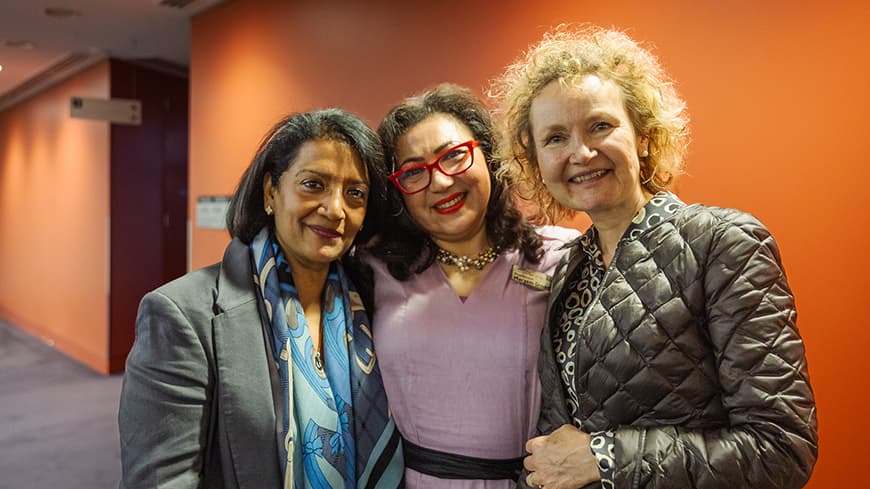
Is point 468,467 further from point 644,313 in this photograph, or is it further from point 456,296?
point 644,313

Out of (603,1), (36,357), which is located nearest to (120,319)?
(36,357)

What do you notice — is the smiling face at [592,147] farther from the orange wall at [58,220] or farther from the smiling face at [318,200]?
the orange wall at [58,220]

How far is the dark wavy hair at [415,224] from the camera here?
5.98ft

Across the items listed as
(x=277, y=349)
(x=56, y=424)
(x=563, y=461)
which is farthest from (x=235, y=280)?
(x=56, y=424)

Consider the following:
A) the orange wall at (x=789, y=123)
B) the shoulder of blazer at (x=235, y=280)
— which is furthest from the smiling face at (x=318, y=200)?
the orange wall at (x=789, y=123)

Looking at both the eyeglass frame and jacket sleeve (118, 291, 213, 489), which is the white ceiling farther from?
jacket sleeve (118, 291, 213, 489)

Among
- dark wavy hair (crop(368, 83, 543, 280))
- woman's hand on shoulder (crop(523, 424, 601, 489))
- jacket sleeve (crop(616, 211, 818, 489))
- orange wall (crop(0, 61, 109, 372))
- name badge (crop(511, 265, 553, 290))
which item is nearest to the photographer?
jacket sleeve (crop(616, 211, 818, 489))

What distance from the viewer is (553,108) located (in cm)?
137

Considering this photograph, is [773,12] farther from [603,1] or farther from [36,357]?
[36,357]

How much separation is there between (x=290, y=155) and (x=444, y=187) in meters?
0.41

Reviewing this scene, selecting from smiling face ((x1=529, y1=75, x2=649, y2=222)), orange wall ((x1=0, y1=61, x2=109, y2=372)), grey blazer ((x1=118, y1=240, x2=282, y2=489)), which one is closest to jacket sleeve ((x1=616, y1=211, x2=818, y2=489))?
smiling face ((x1=529, y1=75, x2=649, y2=222))

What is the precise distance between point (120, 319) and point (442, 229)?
20.1 ft

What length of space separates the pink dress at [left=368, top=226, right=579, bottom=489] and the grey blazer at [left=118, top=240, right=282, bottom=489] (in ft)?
1.21

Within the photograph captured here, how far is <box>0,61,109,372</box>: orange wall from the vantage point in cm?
701
